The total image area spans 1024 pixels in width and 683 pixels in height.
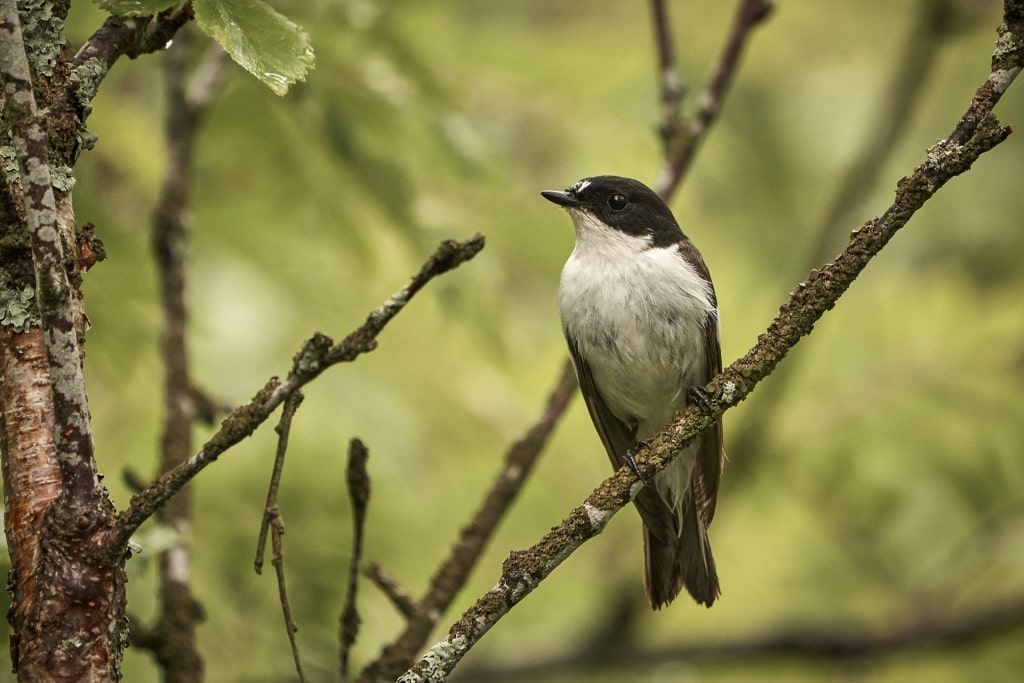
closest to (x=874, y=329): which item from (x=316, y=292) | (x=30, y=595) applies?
(x=316, y=292)

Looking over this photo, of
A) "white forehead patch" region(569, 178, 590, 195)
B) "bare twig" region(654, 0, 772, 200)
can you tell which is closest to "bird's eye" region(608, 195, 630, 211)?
"white forehead patch" region(569, 178, 590, 195)

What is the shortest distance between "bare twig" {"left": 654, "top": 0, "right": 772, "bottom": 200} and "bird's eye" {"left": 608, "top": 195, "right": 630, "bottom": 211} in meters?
0.62

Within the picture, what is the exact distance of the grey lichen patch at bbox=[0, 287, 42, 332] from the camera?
210cm

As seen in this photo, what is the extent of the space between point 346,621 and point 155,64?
3.51 meters

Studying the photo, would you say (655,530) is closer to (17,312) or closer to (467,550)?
(467,550)

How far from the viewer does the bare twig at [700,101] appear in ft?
13.7

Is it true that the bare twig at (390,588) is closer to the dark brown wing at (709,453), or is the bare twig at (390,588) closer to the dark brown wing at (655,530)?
the dark brown wing at (655,530)

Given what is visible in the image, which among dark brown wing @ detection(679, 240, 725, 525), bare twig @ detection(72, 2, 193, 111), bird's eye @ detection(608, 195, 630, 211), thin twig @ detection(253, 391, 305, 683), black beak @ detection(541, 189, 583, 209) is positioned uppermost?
bird's eye @ detection(608, 195, 630, 211)

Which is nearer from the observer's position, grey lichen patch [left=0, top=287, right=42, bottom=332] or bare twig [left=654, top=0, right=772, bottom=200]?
grey lichen patch [left=0, top=287, right=42, bottom=332]

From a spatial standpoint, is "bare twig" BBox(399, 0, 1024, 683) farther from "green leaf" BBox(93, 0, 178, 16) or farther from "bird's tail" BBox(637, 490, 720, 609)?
"bird's tail" BBox(637, 490, 720, 609)

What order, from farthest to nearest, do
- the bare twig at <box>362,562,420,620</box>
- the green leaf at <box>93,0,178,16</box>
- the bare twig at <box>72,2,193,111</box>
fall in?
1. the bare twig at <box>362,562,420,620</box>
2. the bare twig at <box>72,2,193,111</box>
3. the green leaf at <box>93,0,178,16</box>

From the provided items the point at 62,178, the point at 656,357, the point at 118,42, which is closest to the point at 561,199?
the point at 656,357

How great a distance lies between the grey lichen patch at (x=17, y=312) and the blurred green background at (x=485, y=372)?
1680mm

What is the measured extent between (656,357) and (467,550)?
137 centimetres
